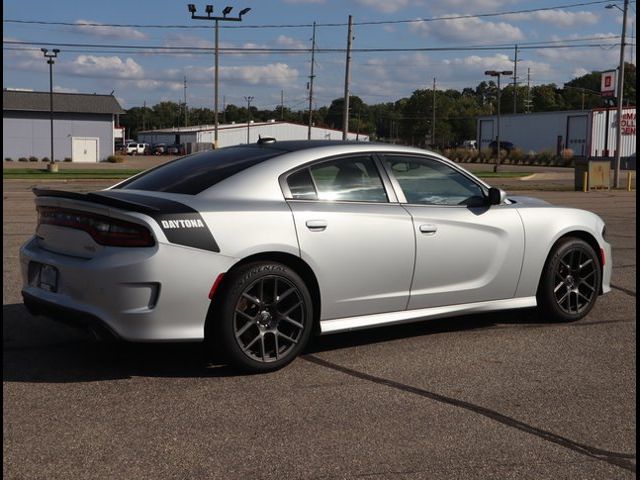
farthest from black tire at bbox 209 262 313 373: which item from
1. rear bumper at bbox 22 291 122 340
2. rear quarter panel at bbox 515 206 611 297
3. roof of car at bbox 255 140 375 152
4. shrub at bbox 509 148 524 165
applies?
shrub at bbox 509 148 524 165

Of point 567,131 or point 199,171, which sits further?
point 567,131

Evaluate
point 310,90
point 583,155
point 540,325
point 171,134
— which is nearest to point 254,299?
point 540,325

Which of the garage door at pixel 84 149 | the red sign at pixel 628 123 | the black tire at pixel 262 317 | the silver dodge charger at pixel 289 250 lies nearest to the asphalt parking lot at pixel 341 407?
the black tire at pixel 262 317

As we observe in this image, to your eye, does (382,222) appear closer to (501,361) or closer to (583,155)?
(501,361)

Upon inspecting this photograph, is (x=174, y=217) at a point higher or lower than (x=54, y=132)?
lower

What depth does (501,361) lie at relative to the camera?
220 inches

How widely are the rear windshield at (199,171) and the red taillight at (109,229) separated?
2.04 ft

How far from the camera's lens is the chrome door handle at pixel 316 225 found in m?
5.31

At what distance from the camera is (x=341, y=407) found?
4555mm

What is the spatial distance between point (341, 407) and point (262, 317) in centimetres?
89

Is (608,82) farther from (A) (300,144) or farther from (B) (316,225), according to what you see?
(B) (316,225)

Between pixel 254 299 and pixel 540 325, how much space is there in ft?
9.24

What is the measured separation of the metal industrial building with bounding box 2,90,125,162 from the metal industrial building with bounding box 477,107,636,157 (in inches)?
1622

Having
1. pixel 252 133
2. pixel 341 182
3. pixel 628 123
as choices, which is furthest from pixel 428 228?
pixel 252 133
